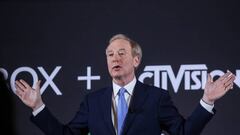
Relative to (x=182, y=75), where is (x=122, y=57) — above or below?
above

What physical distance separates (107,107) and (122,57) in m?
0.30

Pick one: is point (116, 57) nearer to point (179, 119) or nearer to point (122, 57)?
point (122, 57)

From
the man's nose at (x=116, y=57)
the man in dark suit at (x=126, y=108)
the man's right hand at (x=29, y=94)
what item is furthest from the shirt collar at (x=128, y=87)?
the man's right hand at (x=29, y=94)

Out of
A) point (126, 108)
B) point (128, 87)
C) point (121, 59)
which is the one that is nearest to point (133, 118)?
point (126, 108)

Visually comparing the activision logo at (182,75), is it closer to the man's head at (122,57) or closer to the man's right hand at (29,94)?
the man's head at (122,57)

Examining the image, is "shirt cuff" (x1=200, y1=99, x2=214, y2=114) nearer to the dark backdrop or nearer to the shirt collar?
the shirt collar

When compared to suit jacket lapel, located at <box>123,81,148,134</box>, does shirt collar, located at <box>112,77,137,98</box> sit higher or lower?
higher

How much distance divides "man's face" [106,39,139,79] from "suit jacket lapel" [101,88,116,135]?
0.10 metres

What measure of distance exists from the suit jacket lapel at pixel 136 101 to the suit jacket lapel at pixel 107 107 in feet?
0.30

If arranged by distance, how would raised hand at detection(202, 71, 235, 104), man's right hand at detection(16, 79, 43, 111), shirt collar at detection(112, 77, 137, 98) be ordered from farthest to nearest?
shirt collar at detection(112, 77, 137, 98)
man's right hand at detection(16, 79, 43, 111)
raised hand at detection(202, 71, 235, 104)

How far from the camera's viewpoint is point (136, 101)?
3084 mm

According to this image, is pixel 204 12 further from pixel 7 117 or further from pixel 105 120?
pixel 7 117

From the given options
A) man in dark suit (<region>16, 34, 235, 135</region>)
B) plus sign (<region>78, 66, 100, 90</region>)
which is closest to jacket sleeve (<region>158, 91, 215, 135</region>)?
man in dark suit (<region>16, 34, 235, 135</region>)

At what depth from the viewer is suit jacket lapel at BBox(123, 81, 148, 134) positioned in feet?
9.78
